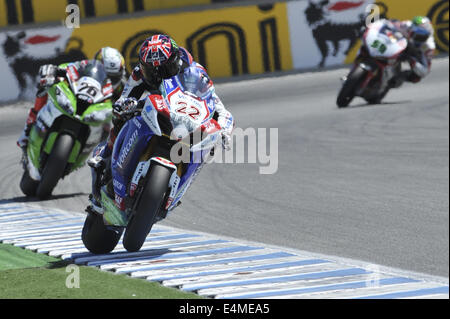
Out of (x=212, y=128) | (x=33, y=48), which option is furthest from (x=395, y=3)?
(x=212, y=128)

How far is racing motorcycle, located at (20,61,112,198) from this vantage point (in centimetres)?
1085

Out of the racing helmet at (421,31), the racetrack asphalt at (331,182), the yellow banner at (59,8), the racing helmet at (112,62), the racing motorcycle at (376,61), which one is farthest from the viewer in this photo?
the yellow banner at (59,8)

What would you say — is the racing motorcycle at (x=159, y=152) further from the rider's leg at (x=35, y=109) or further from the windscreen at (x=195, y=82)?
the rider's leg at (x=35, y=109)

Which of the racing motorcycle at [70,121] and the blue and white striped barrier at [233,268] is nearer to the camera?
the blue and white striped barrier at [233,268]

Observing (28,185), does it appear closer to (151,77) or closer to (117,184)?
(117,184)

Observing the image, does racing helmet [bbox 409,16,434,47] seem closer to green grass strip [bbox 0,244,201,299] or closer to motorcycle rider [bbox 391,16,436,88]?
motorcycle rider [bbox 391,16,436,88]

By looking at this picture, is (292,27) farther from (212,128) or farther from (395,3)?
(212,128)

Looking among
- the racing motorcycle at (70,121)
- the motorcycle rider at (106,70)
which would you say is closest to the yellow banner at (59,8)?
the motorcycle rider at (106,70)

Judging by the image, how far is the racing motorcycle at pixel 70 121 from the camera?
10852 mm

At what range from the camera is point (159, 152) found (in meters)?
6.90

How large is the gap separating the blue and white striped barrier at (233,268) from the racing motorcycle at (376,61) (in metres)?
8.53

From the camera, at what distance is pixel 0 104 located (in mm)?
19109

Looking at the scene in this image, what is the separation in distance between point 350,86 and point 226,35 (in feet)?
13.4

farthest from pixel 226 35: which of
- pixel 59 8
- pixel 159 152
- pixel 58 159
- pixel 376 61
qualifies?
pixel 159 152
